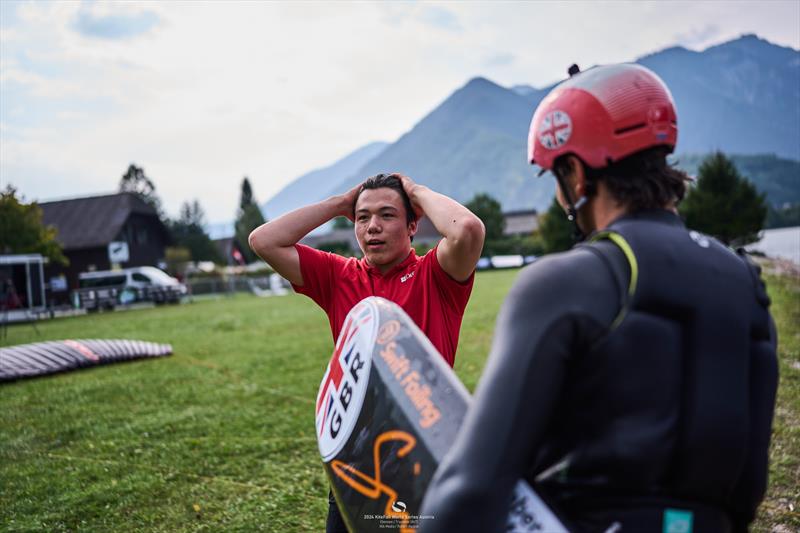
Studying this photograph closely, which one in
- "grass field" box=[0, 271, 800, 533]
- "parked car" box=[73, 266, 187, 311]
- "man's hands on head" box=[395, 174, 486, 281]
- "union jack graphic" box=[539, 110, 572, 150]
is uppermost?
"union jack graphic" box=[539, 110, 572, 150]

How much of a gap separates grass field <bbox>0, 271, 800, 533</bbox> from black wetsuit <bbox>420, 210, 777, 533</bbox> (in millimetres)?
3745

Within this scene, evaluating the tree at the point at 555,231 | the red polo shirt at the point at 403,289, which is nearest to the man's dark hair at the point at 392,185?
the red polo shirt at the point at 403,289

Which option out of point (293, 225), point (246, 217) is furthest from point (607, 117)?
point (246, 217)

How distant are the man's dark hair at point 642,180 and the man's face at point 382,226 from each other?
1.66 meters

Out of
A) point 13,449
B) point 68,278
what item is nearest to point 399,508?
point 13,449

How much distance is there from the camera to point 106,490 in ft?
18.4

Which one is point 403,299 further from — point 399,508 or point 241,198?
point 241,198

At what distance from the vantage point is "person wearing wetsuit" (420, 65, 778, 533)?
1.36 m

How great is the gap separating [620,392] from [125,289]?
39.3 meters

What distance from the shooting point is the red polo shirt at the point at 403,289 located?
124 inches

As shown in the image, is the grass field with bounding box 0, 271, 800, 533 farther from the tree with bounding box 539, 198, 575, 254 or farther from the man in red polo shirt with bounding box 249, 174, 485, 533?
the tree with bounding box 539, 198, 575, 254

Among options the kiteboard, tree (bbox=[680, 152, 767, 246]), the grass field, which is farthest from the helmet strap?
tree (bbox=[680, 152, 767, 246])

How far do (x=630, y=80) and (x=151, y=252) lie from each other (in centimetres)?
6035

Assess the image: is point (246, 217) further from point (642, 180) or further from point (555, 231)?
point (642, 180)
